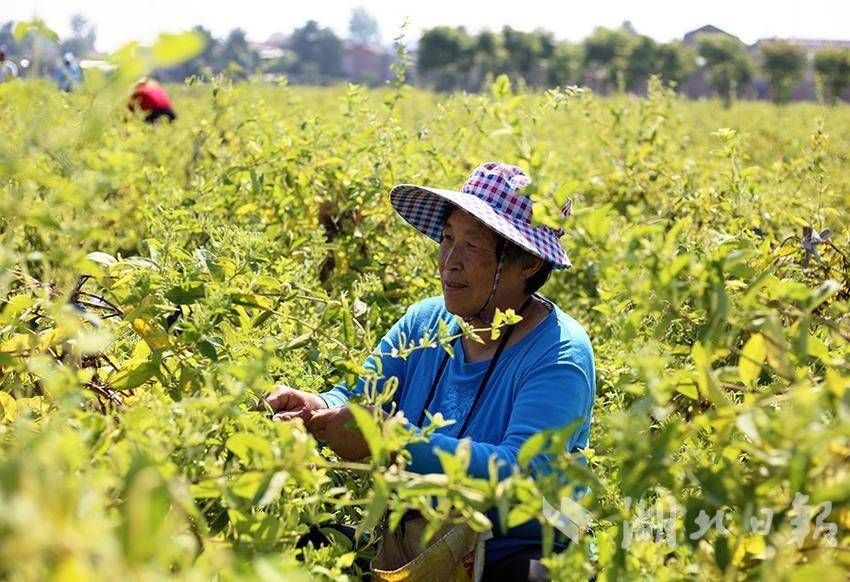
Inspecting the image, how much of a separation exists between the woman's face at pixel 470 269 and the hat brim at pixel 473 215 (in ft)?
0.10

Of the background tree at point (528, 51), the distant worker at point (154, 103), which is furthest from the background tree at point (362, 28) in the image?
the distant worker at point (154, 103)

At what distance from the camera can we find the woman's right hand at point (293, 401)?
1713mm

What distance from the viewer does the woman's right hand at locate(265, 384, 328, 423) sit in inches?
67.4

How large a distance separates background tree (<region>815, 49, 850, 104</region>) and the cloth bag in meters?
32.2

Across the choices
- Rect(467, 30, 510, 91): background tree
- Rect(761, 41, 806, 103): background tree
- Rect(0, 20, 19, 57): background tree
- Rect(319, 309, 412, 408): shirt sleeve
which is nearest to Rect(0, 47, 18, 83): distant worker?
Rect(0, 20, 19, 57): background tree

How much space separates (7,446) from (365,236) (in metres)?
1.83

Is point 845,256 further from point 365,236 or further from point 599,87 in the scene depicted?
point 599,87

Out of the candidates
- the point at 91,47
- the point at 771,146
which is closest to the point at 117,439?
the point at 91,47

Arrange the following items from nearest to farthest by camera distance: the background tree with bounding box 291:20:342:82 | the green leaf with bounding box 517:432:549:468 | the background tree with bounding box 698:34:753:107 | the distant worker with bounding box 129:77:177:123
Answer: the green leaf with bounding box 517:432:549:468 < the distant worker with bounding box 129:77:177:123 < the background tree with bounding box 698:34:753:107 < the background tree with bounding box 291:20:342:82

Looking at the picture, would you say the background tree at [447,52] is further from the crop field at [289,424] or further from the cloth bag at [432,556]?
the cloth bag at [432,556]

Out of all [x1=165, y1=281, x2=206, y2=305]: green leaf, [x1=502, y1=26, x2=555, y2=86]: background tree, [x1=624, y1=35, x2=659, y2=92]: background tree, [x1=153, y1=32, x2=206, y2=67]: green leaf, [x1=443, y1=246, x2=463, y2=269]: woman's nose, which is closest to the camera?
[x1=153, y1=32, x2=206, y2=67]: green leaf

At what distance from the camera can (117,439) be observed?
3.59 ft

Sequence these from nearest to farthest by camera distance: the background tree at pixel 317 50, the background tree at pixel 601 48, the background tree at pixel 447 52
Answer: the background tree at pixel 601 48, the background tree at pixel 447 52, the background tree at pixel 317 50

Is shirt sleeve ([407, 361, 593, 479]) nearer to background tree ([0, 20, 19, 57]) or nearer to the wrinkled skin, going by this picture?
the wrinkled skin
